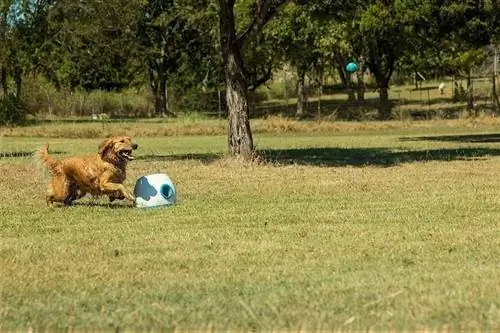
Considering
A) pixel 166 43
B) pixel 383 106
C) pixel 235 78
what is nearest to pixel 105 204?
pixel 235 78

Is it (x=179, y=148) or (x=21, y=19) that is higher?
(x=21, y=19)

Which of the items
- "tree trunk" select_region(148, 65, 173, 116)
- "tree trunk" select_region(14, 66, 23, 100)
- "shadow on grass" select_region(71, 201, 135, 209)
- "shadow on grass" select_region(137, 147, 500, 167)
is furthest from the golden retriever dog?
"tree trunk" select_region(148, 65, 173, 116)

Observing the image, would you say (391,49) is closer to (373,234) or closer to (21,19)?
(21,19)

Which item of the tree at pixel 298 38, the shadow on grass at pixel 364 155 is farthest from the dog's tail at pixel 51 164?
the tree at pixel 298 38

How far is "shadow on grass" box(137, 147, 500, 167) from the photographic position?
20.9 metres

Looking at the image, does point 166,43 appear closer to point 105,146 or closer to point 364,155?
point 364,155

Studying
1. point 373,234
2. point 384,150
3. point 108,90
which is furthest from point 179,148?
point 108,90

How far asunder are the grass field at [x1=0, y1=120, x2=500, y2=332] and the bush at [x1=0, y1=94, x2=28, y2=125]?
30.5m

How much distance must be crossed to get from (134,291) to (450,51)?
49.2 m

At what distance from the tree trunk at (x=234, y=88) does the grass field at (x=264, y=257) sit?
380 cm

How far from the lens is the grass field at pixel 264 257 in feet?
19.3

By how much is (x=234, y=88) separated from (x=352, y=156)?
475 cm

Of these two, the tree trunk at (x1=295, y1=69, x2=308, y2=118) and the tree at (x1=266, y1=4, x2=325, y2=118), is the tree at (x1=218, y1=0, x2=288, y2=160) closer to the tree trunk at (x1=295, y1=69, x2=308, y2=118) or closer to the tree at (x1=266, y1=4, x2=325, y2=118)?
the tree at (x1=266, y1=4, x2=325, y2=118)

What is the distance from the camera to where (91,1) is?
108 ft
